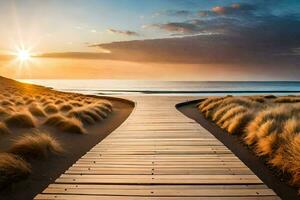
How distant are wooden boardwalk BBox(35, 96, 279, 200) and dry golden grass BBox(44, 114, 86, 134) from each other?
3589mm

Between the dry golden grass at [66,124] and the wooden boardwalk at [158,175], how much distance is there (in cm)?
359

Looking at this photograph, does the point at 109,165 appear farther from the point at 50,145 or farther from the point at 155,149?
the point at 50,145

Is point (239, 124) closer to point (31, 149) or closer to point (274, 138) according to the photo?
point (274, 138)

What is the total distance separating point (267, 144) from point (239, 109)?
6.48 meters

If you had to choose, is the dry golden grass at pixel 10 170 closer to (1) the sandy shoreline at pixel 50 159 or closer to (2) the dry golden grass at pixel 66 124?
(1) the sandy shoreline at pixel 50 159

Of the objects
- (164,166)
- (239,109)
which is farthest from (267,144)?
(239,109)

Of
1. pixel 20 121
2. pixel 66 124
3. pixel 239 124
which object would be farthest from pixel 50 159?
pixel 239 124

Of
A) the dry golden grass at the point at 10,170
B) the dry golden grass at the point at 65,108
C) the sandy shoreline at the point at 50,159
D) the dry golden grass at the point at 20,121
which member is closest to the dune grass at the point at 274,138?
the sandy shoreline at the point at 50,159

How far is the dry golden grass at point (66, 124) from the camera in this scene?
12.1 m

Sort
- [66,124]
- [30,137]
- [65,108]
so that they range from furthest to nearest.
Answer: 1. [65,108]
2. [66,124]
3. [30,137]

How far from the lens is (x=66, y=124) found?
12438mm

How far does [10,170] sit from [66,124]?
20.2 ft

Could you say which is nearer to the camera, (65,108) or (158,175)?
(158,175)

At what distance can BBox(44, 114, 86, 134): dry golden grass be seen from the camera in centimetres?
1213
